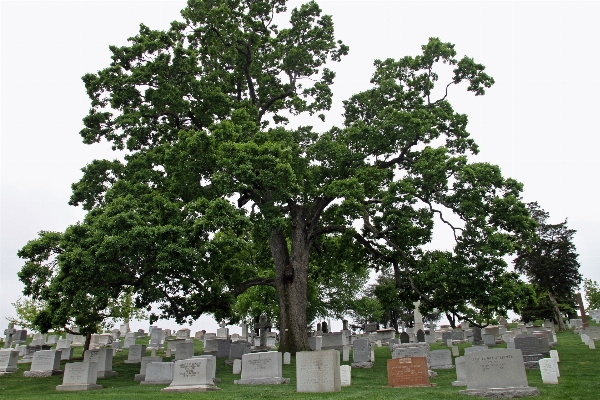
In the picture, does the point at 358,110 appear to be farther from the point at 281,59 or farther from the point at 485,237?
the point at 485,237

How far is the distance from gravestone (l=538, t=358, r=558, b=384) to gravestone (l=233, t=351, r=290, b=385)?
7.02 metres

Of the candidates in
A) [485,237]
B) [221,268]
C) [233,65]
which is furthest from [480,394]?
[233,65]

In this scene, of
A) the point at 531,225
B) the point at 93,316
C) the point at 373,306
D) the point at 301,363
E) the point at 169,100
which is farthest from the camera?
the point at 373,306

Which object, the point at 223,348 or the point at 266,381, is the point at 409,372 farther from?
the point at 223,348

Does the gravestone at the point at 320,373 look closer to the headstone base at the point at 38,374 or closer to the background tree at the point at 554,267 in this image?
the headstone base at the point at 38,374

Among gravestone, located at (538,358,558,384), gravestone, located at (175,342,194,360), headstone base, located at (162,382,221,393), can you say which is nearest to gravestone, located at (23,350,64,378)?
gravestone, located at (175,342,194,360)

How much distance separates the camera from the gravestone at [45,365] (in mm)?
17500

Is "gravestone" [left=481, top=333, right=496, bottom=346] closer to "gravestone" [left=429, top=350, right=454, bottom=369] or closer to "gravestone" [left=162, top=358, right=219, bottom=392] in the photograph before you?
"gravestone" [left=429, top=350, right=454, bottom=369]

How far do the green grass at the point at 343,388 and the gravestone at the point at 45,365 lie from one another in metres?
Answer: 0.48

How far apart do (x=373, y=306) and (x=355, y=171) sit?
26.5 metres

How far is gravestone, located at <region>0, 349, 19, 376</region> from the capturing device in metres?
18.5

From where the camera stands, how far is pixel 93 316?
50.5ft

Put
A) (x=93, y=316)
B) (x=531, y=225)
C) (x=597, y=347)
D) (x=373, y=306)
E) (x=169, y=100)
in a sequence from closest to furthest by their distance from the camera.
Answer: (x=93, y=316)
(x=531, y=225)
(x=169, y=100)
(x=597, y=347)
(x=373, y=306)

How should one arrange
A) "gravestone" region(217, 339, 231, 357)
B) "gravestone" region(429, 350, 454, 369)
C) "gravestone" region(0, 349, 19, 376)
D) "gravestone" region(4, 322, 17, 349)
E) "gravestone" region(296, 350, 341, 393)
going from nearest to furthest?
"gravestone" region(296, 350, 341, 393) → "gravestone" region(429, 350, 454, 369) → "gravestone" region(0, 349, 19, 376) → "gravestone" region(217, 339, 231, 357) → "gravestone" region(4, 322, 17, 349)
